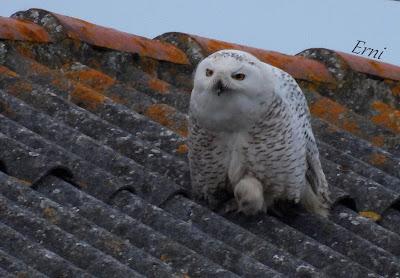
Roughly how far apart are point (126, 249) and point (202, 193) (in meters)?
1.03

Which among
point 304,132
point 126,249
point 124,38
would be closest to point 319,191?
point 304,132

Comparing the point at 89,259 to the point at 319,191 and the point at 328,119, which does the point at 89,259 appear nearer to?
the point at 319,191

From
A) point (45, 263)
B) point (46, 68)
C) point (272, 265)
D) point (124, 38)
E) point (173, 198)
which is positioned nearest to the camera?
point (45, 263)

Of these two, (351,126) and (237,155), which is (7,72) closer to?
(237,155)

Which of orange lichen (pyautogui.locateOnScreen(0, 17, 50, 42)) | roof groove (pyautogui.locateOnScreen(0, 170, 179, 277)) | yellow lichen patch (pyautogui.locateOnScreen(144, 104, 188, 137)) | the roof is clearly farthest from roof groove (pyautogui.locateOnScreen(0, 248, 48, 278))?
orange lichen (pyautogui.locateOnScreen(0, 17, 50, 42))

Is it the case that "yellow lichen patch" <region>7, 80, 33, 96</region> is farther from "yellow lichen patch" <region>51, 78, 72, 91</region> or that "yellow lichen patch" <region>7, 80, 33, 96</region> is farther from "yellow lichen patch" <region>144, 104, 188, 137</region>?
"yellow lichen patch" <region>144, 104, 188, 137</region>

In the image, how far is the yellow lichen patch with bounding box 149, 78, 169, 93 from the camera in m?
8.09

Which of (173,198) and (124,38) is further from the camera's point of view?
(124,38)

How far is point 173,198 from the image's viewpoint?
22.1ft

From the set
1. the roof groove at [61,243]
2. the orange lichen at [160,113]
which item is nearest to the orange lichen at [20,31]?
the orange lichen at [160,113]

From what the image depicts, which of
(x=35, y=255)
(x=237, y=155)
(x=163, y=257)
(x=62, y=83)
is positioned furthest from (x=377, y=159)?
(x=35, y=255)

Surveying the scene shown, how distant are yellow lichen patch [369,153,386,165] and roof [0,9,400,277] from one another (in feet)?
0.04

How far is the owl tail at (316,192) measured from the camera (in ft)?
22.7

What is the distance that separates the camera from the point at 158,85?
8141mm
